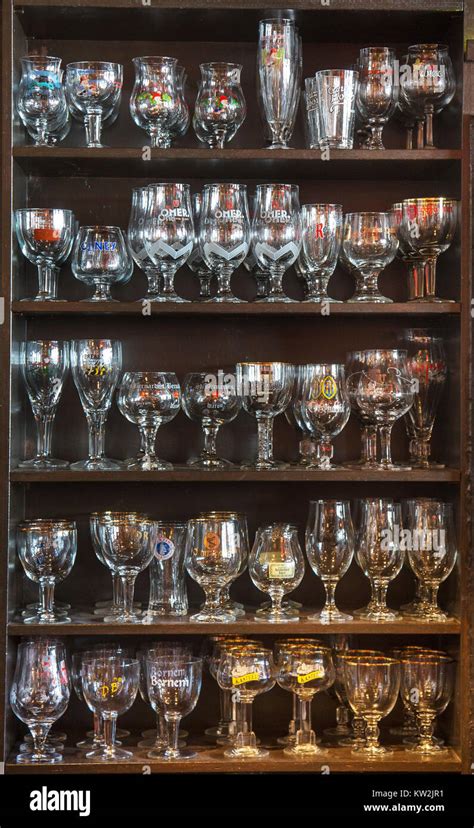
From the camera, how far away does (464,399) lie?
102 inches

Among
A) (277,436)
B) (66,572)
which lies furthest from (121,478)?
(277,436)

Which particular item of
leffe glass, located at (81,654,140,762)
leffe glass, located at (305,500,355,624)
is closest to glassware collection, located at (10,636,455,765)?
leffe glass, located at (81,654,140,762)

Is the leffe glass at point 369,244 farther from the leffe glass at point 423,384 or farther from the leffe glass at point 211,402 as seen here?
the leffe glass at point 211,402

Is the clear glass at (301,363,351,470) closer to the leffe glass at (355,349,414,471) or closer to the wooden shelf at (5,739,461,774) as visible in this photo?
the leffe glass at (355,349,414,471)

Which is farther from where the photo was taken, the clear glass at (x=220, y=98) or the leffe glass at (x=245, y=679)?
the clear glass at (x=220, y=98)

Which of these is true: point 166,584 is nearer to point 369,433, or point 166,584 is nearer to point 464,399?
point 369,433

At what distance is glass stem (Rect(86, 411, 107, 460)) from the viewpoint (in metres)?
2.70

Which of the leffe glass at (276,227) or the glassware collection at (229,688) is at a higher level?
the leffe glass at (276,227)

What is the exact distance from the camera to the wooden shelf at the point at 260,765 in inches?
99.7

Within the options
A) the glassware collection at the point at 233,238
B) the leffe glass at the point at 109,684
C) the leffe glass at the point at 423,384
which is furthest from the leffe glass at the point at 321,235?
the leffe glass at the point at 109,684

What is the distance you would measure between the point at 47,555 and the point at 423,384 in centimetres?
94

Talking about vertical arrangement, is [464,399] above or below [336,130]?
below

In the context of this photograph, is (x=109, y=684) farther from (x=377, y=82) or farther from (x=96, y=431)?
(x=377, y=82)
